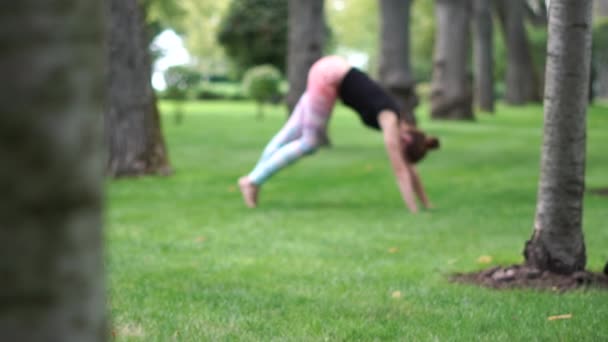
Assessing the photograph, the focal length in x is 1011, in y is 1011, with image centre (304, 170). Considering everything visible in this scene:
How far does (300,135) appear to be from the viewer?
1009 cm

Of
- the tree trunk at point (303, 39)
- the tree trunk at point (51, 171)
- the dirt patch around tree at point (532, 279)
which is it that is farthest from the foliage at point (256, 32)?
the tree trunk at point (51, 171)

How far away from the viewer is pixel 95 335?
1.75 meters

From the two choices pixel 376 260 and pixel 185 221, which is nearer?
pixel 376 260

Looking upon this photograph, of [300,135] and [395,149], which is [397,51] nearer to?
[300,135]

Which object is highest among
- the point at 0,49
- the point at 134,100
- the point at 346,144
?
the point at 0,49

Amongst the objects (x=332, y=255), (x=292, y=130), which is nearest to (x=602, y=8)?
(x=292, y=130)

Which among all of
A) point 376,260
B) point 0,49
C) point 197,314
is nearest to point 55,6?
point 0,49

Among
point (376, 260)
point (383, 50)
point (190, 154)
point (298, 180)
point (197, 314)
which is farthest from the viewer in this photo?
point (383, 50)

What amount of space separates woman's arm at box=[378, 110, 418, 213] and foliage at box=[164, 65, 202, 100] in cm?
1927

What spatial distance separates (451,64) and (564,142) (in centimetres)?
2443

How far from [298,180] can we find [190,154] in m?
5.01

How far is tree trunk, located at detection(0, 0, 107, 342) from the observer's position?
5.24ft

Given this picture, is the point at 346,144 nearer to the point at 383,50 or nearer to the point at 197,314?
the point at 383,50

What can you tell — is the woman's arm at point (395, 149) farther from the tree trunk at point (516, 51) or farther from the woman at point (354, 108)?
the tree trunk at point (516, 51)
